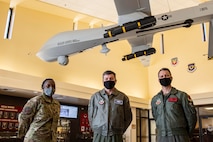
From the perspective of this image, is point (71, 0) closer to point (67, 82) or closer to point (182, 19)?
point (67, 82)

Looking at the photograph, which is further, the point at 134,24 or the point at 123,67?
the point at 123,67

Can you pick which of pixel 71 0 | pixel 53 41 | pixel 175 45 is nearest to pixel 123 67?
pixel 175 45

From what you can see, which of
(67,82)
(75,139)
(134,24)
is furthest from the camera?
(75,139)

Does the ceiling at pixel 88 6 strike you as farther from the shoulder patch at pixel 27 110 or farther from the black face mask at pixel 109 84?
the shoulder patch at pixel 27 110

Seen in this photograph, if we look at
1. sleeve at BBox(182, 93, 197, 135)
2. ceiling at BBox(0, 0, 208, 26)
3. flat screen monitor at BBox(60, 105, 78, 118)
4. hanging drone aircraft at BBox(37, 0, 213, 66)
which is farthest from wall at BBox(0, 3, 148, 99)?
sleeve at BBox(182, 93, 197, 135)

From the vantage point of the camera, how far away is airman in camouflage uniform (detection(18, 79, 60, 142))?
283 cm

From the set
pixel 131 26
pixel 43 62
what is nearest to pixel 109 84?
pixel 131 26

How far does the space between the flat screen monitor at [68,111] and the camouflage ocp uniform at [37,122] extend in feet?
20.9

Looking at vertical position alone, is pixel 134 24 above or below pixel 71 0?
below

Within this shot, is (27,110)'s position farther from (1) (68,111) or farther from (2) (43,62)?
(1) (68,111)

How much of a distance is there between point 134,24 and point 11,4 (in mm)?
6907

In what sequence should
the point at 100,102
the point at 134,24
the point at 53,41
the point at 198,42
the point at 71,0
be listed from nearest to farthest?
the point at 134,24, the point at 100,102, the point at 53,41, the point at 71,0, the point at 198,42

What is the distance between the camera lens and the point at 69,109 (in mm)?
9648

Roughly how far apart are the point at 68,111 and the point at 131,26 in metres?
7.52
